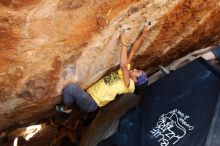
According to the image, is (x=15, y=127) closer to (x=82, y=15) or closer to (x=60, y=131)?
(x=60, y=131)

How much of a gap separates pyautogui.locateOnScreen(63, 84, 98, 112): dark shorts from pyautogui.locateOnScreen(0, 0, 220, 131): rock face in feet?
0.16

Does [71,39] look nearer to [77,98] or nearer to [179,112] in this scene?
[77,98]

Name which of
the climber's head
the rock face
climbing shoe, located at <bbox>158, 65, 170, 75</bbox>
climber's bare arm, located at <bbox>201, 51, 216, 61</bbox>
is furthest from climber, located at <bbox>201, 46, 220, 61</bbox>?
the climber's head

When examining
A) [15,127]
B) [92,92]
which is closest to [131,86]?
[92,92]

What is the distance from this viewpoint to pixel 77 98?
2539 millimetres

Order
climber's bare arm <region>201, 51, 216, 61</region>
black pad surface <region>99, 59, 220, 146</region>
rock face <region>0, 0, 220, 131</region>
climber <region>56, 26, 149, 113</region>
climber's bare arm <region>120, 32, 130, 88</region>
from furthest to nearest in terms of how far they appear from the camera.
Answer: climber's bare arm <region>201, 51, 216, 61</region> → climber <region>56, 26, 149, 113</region> → climber's bare arm <region>120, 32, 130, 88</region> → black pad surface <region>99, 59, 220, 146</region> → rock face <region>0, 0, 220, 131</region>

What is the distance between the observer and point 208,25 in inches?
108

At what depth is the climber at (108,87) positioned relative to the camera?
2.49 metres

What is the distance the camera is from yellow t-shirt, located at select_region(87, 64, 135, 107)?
2.58m

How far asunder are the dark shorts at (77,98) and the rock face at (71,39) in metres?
0.05

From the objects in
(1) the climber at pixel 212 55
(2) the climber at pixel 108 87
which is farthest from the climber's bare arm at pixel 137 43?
(1) the climber at pixel 212 55

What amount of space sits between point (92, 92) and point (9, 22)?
0.92 meters

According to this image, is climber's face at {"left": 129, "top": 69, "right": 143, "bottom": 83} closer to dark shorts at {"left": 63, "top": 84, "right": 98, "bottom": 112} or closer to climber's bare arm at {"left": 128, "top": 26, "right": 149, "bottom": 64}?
climber's bare arm at {"left": 128, "top": 26, "right": 149, "bottom": 64}

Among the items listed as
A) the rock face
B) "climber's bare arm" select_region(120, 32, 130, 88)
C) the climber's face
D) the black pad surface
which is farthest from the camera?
the climber's face
